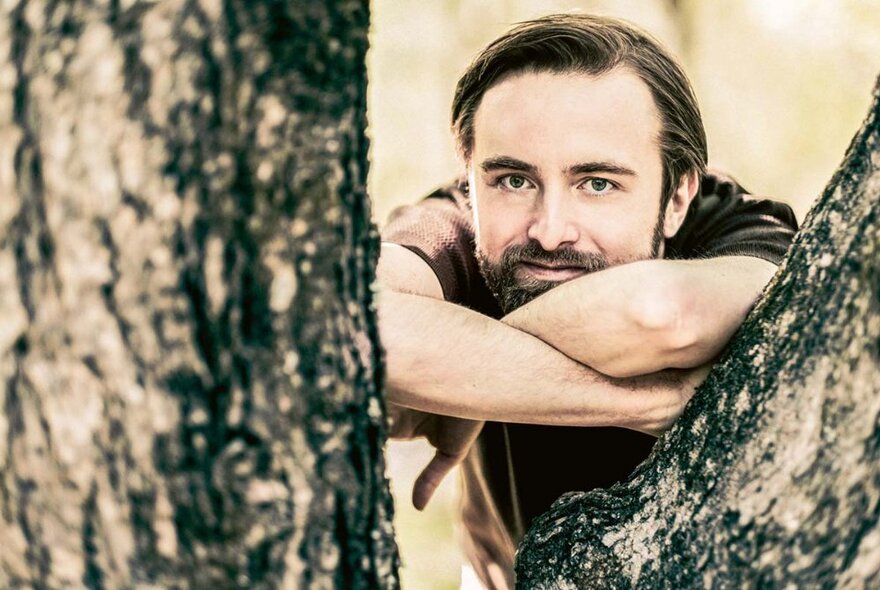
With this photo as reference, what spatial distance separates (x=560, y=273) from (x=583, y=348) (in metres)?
0.88

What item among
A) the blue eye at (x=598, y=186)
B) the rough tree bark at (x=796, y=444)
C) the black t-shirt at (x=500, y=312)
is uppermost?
the blue eye at (x=598, y=186)

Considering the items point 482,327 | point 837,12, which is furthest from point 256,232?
point 837,12

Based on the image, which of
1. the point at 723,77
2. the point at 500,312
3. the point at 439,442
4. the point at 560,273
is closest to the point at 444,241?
the point at 500,312

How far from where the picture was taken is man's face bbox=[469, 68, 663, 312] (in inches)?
118

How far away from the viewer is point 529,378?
2.10 metres

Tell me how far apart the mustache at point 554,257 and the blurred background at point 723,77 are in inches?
326

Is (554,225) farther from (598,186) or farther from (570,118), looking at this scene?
(570,118)

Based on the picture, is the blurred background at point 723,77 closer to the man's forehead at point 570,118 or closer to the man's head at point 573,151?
the man's head at point 573,151

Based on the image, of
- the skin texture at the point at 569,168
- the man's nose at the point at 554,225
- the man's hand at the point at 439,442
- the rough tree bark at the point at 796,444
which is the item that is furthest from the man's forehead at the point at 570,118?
the rough tree bark at the point at 796,444

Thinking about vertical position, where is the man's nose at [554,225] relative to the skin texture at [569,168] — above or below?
below

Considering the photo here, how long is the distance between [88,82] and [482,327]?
118 centimetres

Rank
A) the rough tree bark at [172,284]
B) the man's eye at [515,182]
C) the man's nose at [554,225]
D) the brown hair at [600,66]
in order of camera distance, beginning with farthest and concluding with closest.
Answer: the brown hair at [600,66] → the man's eye at [515,182] → the man's nose at [554,225] → the rough tree bark at [172,284]

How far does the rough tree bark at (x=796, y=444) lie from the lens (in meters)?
1.40

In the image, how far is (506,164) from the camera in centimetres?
309
